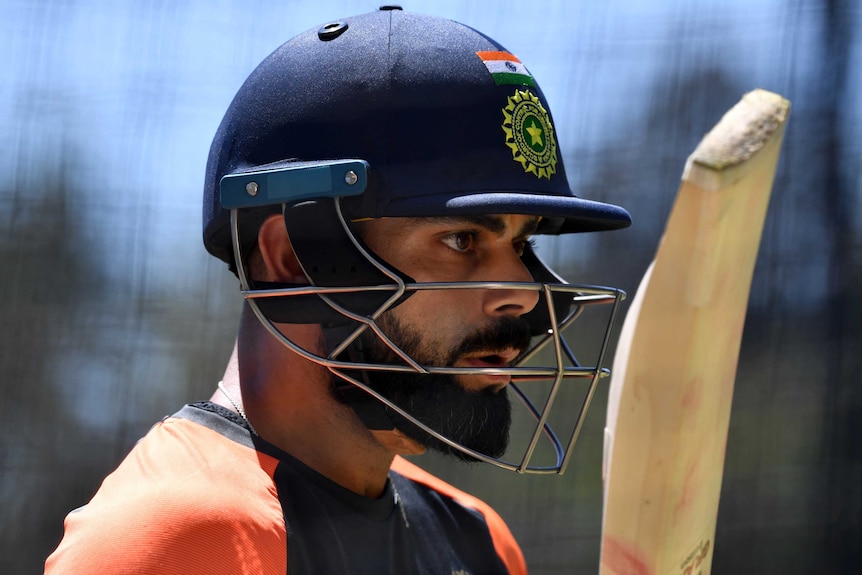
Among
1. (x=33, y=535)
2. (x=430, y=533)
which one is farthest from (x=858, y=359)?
(x=33, y=535)

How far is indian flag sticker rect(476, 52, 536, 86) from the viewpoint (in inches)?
66.1

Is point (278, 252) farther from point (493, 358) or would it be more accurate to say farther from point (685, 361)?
point (685, 361)

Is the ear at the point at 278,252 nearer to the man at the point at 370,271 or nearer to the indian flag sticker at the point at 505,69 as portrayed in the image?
the man at the point at 370,271

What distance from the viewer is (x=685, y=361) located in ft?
3.94

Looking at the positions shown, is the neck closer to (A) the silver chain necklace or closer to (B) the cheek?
(A) the silver chain necklace

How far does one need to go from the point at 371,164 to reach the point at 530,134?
27 centimetres

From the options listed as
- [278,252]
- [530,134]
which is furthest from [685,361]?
[278,252]

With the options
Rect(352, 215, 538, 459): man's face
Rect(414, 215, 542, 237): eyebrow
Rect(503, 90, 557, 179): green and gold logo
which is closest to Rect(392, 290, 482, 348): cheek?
Rect(352, 215, 538, 459): man's face

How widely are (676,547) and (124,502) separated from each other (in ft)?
2.30

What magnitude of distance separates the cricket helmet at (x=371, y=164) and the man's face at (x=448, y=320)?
3 centimetres

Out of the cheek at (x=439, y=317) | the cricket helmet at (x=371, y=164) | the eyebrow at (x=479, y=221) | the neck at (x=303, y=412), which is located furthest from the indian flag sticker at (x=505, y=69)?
the neck at (x=303, y=412)

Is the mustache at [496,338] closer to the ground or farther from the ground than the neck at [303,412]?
farther from the ground

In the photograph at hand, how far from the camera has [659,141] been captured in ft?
9.66

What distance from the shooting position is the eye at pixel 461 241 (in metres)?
1.62
